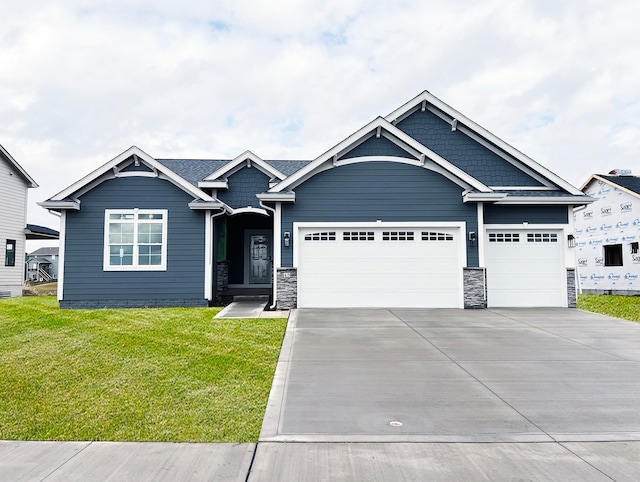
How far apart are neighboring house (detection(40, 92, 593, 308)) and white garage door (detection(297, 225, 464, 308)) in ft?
0.10

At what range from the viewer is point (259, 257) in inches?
677

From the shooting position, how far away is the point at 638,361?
6.48 metres

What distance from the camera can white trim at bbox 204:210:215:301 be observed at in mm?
12859

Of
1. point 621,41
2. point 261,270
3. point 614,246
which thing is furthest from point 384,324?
point 614,246

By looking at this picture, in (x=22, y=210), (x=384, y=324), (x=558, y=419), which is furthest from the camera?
(x=22, y=210)

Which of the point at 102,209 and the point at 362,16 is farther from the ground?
the point at 362,16

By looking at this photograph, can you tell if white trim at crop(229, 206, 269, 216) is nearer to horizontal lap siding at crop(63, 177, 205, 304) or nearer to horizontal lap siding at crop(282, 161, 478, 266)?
horizontal lap siding at crop(63, 177, 205, 304)

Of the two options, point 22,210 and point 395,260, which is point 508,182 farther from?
point 22,210

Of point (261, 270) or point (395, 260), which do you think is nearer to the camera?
point (395, 260)

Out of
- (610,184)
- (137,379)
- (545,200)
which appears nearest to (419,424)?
(137,379)

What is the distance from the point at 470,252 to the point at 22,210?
70.2 feet

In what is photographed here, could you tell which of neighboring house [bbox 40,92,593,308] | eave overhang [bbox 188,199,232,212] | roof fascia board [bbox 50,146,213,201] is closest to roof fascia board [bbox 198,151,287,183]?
roof fascia board [bbox 50,146,213,201]

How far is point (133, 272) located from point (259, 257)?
18.1 feet

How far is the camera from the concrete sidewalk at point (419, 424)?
10.6 ft
